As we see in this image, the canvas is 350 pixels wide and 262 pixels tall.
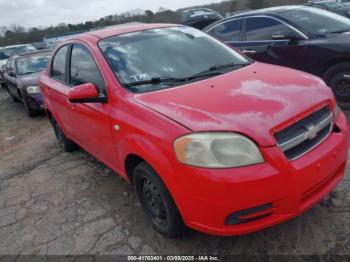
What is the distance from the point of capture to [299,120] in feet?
7.97

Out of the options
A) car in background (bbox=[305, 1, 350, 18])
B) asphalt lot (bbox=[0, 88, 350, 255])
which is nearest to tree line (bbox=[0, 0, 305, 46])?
car in background (bbox=[305, 1, 350, 18])

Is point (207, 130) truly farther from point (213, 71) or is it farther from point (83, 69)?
point (83, 69)

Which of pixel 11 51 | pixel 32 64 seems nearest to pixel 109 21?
pixel 11 51

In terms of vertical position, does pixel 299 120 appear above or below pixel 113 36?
below

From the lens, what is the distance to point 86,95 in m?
3.13

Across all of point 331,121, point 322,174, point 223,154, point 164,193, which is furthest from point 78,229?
point 331,121

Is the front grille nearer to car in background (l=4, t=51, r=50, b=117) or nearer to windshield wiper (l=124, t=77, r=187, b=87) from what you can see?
windshield wiper (l=124, t=77, r=187, b=87)

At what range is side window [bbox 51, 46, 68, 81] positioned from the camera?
4.41 metres

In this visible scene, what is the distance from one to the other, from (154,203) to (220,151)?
0.95 metres

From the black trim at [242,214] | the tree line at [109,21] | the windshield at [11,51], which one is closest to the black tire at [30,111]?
the black trim at [242,214]

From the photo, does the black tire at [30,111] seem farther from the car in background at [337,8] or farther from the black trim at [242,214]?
the car in background at [337,8]

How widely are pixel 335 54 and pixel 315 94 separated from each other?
2.75m

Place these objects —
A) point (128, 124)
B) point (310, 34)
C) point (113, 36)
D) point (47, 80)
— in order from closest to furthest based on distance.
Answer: point (128, 124)
point (113, 36)
point (47, 80)
point (310, 34)

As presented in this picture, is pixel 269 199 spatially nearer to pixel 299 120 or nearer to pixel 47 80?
pixel 299 120
